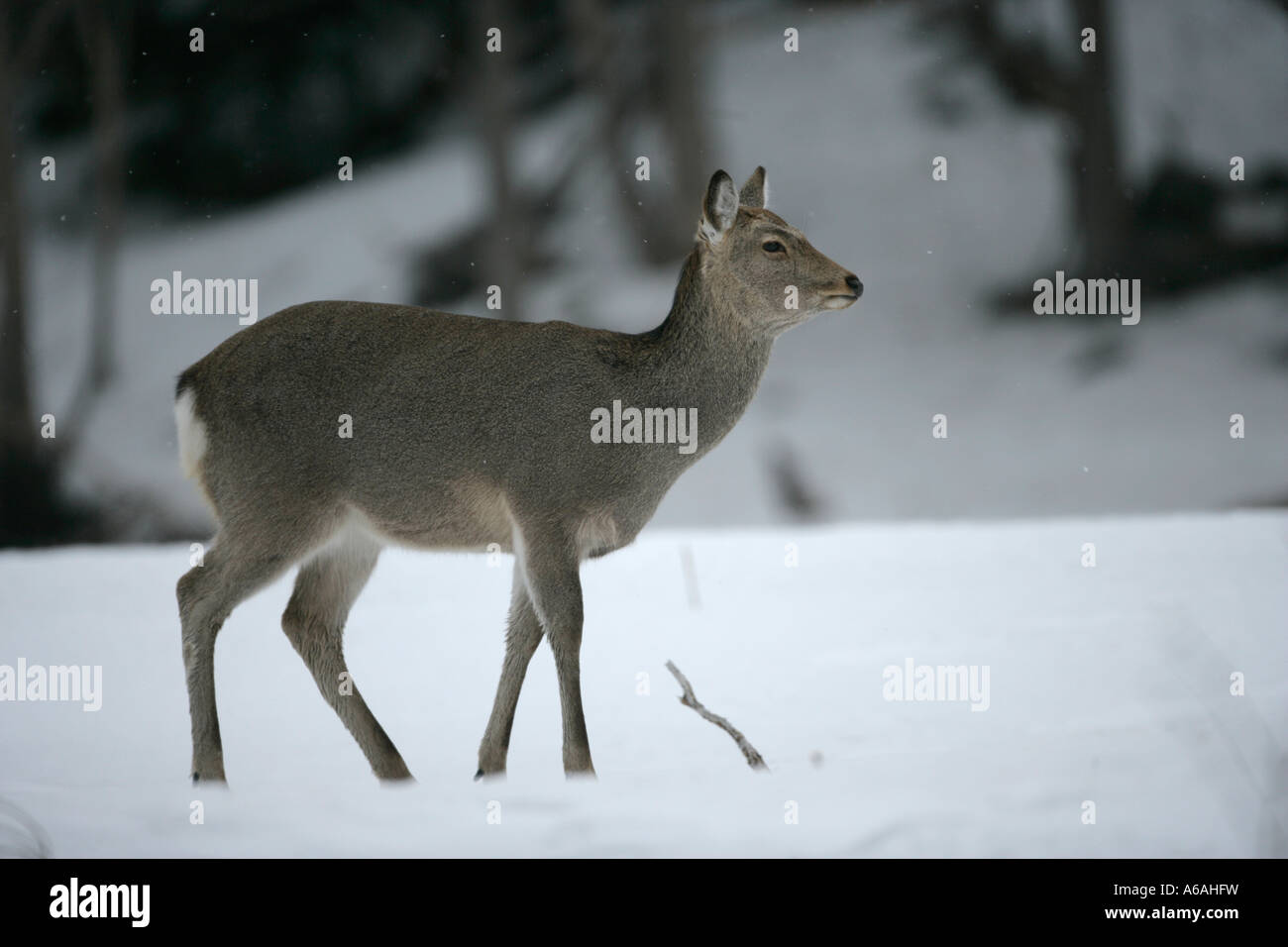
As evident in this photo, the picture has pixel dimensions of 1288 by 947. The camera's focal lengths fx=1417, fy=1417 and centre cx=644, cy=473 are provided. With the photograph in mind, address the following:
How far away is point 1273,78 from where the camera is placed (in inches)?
493

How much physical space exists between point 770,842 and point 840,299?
1858mm

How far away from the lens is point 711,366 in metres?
5.07

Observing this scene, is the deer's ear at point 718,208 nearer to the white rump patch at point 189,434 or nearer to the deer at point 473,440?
the deer at point 473,440

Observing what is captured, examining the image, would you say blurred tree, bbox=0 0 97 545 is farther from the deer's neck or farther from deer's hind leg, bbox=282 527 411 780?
the deer's neck

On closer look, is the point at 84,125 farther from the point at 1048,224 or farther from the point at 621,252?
the point at 1048,224

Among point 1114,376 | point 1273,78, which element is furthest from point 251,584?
point 1273,78
